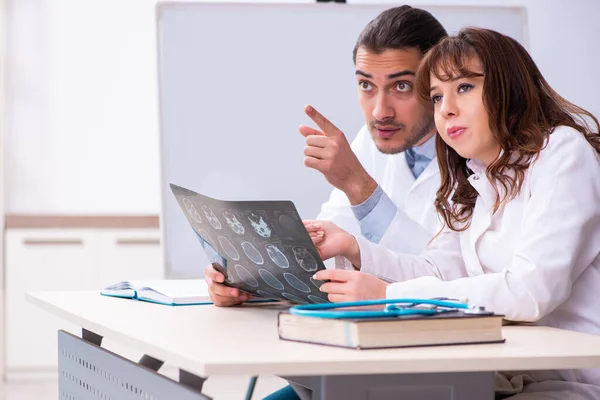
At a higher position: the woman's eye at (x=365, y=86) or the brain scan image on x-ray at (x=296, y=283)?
the woman's eye at (x=365, y=86)

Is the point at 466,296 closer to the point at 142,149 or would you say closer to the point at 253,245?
the point at 253,245

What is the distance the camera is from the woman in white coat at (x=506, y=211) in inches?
45.6

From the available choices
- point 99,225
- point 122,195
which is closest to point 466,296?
point 99,225

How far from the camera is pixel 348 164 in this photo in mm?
1894

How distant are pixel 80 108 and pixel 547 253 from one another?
369cm

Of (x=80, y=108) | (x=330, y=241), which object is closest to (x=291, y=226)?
(x=330, y=241)

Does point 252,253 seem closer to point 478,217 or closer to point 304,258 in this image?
point 304,258

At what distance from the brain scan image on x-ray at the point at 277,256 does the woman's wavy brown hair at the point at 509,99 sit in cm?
37

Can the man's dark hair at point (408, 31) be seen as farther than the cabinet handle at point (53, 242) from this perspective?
No

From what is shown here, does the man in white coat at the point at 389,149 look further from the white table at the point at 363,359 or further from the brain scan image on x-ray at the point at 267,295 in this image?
the white table at the point at 363,359

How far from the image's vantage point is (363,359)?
0.81 metres

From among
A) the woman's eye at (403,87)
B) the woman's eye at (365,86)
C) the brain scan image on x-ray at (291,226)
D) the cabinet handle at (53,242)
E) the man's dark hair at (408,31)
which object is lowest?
the cabinet handle at (53,242)

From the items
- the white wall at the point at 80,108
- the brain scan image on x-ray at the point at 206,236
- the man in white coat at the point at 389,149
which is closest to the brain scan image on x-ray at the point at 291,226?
the brain scan image on x-ray at the point at 206,236

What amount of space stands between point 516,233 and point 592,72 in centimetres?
221
